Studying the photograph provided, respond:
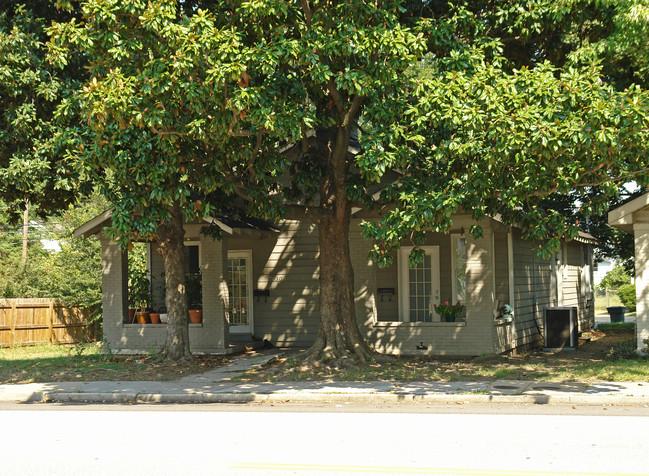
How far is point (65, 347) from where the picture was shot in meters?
25.3

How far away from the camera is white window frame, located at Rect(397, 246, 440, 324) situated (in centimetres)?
2008

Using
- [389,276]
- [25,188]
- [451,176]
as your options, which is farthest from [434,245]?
[25,188]

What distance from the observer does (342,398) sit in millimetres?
12500

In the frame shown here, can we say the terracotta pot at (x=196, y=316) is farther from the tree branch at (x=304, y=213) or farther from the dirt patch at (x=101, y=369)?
the tree branch at (x=304, y=213)

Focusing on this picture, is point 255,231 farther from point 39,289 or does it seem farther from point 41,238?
point 41,238

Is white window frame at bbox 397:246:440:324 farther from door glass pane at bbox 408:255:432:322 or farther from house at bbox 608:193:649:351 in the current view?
house at bbox 608:193:649:351

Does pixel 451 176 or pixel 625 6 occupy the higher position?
pixel 625 6

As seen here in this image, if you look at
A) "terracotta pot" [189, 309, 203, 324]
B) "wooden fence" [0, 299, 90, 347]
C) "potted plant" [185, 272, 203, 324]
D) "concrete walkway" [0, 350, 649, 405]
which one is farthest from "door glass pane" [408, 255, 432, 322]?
"wooden fence" [0, 299, 90, 347]

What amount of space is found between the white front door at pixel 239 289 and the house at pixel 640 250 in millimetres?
9986

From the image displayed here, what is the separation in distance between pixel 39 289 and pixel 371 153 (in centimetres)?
2310

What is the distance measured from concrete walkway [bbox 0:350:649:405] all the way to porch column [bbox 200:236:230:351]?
445 cm

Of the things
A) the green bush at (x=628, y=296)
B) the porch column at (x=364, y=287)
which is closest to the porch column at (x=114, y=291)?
the porch column at (x=364, y=287)

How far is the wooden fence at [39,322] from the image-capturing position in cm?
2530

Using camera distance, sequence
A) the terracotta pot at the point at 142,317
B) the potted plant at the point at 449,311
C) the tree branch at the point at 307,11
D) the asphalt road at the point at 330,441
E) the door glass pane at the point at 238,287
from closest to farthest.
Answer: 1. the asphalt road at the point at 330,441
2. the tree branch at the point at 307,11
3. the potted plant at the point at 449,311
4. the terracotta pot at the point at 142,317
5. the door glass pane at the point at 238,287
